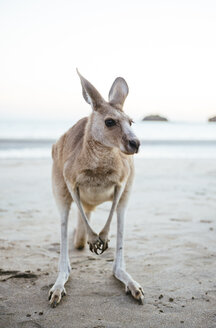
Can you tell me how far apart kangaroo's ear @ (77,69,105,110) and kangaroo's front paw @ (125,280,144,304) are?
4.21 feet

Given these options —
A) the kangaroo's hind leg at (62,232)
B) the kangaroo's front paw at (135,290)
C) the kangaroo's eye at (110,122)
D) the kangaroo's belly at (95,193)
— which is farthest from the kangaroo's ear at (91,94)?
the kangaroo's front paw at (135,290)

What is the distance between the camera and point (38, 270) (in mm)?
3027

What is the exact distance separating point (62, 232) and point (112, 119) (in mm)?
992

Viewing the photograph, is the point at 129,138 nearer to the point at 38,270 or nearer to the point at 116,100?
the point at 116,100

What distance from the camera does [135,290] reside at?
2.56 metres

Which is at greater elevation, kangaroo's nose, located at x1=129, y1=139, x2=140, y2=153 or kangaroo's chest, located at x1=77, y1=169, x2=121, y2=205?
kangaroo's nose, located at x1=129, y1=139, x2=140, y2=153

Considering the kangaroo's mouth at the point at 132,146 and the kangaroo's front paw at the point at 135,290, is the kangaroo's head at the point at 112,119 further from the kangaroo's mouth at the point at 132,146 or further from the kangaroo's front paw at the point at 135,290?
the kangaroo's front paw at the point at 135,290

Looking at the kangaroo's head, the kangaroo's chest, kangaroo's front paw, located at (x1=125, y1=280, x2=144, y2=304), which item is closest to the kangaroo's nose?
the kangaroo's head

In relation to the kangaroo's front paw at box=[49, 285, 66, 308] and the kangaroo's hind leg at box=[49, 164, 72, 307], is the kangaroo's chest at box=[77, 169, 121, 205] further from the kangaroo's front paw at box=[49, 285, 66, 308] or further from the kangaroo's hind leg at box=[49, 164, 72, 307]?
the kangaroo's front paw at box=[49, 285, 66, 308]

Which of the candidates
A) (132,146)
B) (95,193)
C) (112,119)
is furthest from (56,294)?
(112,119)

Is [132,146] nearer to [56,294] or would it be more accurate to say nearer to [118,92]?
[118,92]

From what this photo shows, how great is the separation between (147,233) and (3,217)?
5.89ft

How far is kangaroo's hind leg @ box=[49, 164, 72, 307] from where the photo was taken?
8.50ft

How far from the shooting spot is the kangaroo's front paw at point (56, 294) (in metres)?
2.45
